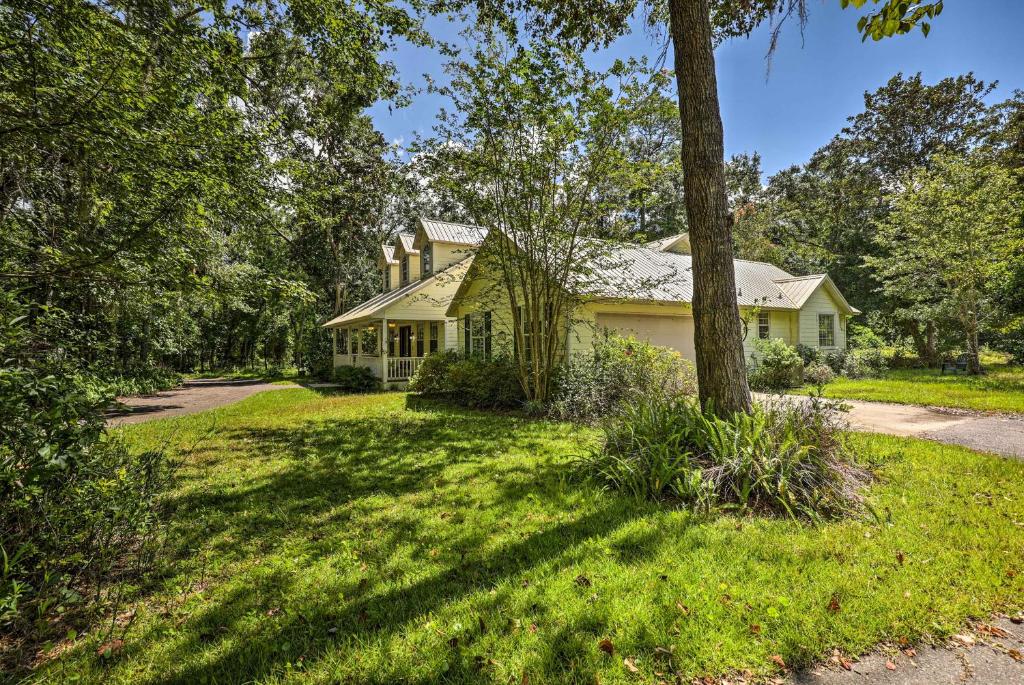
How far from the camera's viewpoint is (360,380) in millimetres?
16938

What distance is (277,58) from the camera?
6.50m

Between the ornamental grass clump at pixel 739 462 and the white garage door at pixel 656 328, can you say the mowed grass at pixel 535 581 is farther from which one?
the white garage door at pixel 656 328

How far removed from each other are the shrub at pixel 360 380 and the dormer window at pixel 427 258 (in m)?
4.73

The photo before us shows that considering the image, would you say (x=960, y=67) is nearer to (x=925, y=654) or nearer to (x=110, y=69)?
(x=925, y=654)

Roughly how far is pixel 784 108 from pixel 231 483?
1522 centimetres

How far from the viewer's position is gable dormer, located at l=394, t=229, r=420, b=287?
1998 cm

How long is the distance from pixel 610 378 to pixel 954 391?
9792 mm

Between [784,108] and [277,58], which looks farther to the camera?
[784,108]

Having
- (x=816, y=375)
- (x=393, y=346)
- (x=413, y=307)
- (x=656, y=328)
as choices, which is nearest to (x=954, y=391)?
(x=816, y=375)

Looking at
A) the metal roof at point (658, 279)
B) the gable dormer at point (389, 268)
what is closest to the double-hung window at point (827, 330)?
the metal roof at point (658, 279)

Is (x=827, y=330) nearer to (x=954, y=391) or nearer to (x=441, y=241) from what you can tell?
(x=954, y=391)

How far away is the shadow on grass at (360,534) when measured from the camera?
246 centimetres

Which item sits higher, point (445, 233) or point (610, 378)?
point (445, 233)

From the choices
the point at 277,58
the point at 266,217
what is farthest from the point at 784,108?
the point at 266,217
